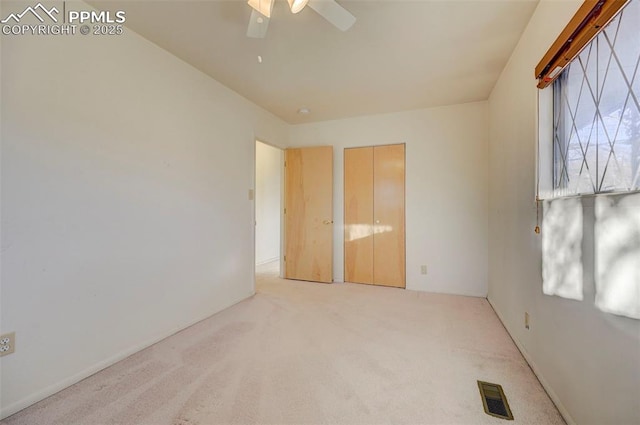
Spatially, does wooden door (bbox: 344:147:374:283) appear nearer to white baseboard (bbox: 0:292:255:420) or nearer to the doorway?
the doorway

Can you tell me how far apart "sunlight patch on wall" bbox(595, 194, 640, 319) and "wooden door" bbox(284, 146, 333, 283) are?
2.98 meters

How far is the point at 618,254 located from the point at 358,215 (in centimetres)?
292

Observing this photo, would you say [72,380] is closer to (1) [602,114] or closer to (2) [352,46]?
(2) [352,46]

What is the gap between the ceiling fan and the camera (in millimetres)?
1399

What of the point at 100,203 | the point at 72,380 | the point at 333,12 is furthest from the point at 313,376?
the point at 333,12

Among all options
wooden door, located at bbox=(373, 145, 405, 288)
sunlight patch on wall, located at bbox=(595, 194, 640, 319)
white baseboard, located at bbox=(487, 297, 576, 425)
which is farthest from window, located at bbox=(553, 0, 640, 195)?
wooden door, located at bbox=(373, 145, 405, 288)

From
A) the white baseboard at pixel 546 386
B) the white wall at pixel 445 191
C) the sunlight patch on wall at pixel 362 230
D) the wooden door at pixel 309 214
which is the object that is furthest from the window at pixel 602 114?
the wooden door at pixel 309 214

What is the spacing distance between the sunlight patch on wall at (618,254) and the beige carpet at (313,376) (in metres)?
0.79

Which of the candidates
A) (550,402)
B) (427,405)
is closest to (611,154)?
(550,402)

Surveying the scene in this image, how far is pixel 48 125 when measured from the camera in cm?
157

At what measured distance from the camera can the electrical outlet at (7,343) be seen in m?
1.40

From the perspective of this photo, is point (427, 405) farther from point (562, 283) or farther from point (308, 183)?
point (308, 183)

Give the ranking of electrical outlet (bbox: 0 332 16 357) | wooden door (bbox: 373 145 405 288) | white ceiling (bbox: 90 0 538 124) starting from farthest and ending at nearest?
wooden door (bbox: 373 145 405 288) < white ceiling (bbox: 90 0 538 124) < electrical outlet (bbox: 0 332 16 357)

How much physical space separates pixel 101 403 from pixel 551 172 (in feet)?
9.65
